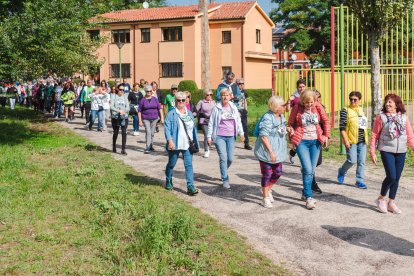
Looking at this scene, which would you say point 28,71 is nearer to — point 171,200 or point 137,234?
point 171,200

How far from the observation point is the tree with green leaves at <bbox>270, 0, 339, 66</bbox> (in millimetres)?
52656

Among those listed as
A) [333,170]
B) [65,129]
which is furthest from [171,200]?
[65,129]

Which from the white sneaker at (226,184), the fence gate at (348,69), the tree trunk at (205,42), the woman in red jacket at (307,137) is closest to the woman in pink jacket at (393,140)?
the woman in red jacket at (307,137)

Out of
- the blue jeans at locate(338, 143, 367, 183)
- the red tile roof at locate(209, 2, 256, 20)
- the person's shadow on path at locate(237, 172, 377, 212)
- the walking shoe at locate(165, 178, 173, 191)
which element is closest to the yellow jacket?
the blue jeans at locate(338, 143, 367, 183)

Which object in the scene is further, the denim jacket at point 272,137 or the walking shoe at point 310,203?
the denim jacket at point 272,137

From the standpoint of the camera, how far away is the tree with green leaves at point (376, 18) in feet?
45.9

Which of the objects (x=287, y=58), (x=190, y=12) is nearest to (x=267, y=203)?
(x=190, y=12)

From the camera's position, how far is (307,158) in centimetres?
837

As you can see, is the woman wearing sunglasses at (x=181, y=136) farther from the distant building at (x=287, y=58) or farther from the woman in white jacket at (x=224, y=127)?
the distant building at (x=287, y=58)

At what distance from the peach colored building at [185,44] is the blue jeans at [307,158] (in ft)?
127

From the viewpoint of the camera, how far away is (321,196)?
9.12 meters

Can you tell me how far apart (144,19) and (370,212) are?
4256 centimetres

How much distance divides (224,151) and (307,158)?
1.93 metres

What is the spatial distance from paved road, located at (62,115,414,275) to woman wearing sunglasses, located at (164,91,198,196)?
0.39 meters
